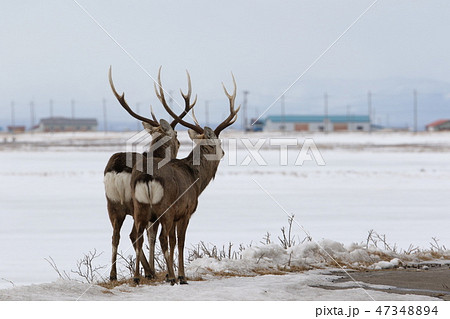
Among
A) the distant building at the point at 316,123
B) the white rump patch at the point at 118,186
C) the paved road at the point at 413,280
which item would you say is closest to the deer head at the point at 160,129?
the white rump patch at the point at 118,186

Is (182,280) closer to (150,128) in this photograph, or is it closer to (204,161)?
(204,161)

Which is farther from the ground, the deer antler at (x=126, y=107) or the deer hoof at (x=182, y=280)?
the deer antler at (x=126, y=107)

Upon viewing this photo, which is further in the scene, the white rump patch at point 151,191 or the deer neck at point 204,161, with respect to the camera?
the deer neck at point 204,161

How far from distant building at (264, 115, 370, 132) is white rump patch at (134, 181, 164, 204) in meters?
140

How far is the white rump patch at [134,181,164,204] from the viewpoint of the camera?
31.4 feet

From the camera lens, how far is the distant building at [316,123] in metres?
151

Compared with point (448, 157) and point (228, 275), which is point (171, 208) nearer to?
point (228, 275)

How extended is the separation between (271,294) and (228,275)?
1.79m

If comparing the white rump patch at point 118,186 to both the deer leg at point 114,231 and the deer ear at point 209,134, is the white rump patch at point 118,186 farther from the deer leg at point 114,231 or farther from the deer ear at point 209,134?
the deer ear at point 209,134

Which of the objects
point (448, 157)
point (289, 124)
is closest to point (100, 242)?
point (448, 157)

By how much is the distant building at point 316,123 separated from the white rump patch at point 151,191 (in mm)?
139877

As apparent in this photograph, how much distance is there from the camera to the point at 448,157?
49.5 meters
